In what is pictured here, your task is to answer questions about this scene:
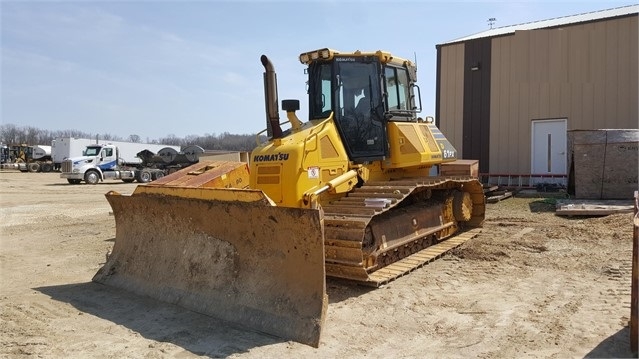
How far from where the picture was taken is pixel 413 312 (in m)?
5.09

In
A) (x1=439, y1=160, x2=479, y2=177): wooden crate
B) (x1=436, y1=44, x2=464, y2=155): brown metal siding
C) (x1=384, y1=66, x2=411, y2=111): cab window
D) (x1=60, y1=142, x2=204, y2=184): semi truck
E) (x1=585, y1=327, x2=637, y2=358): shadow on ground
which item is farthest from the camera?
(x1=60, y1=142, x2=204, y2=184): semi truck

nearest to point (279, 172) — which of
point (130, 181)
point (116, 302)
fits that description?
point (116, 302)

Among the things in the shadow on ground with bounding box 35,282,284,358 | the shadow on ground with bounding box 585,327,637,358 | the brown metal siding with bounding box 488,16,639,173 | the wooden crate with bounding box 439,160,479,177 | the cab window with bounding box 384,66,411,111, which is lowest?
the shadow on ground with bounding box 35,282,284,358

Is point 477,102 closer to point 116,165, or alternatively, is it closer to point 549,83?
point 549,83

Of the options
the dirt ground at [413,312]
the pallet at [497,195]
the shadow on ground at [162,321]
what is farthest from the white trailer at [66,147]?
the shadow on ground at [162,321]

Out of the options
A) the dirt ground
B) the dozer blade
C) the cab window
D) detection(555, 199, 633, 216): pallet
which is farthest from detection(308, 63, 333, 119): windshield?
detection(555, 199, 633, 216): pallet

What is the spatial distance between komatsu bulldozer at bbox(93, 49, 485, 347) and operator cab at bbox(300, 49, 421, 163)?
15mm

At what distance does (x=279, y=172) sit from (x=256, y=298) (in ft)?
6.01

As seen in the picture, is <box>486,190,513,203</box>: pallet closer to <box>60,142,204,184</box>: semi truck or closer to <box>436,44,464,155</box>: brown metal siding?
<box>436,44,464,155</box>: brown metal siding

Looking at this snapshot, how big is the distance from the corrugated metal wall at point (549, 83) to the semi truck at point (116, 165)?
17538 mm

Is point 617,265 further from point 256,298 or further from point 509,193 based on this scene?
point 509,193

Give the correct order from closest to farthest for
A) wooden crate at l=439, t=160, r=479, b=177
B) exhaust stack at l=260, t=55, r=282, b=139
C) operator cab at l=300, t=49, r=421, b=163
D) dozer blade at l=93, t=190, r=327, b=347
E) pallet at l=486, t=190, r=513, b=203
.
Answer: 1. dozer blade at l=93, t=190, r=327, b=347
2. exhaust stack at l=260, t=55, r=282, b=139
3. operator cab at l=300, t=49, r=421, b=163
4. wooden crate at l=439, t=160, r=479, b=177
5. pallet at l=486, t=190, r=513, b=203

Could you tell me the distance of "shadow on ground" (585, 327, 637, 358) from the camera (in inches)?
152

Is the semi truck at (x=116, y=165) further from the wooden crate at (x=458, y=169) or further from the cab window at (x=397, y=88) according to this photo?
the cab window at (x=397, y=88)
